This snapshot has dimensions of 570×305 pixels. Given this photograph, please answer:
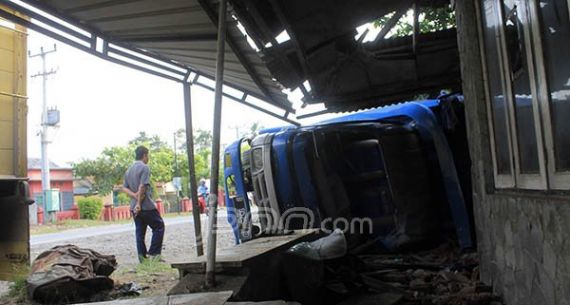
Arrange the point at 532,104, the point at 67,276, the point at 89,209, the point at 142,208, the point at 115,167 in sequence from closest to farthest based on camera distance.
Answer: the point at 532,104 → the point at 67,276 → the point at 142,208 → the point at 89,209 → the point at 115,167

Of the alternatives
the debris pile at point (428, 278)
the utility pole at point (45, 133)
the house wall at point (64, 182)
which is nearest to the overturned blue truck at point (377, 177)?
the debris pile at point (428, 278)

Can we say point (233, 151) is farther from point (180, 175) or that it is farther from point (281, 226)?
point (180, 175)

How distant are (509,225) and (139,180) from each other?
5238 millimetres

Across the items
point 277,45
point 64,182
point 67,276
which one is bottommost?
point 67,276

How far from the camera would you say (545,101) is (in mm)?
2018

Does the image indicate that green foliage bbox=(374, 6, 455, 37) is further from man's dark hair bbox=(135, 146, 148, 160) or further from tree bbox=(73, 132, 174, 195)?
tree bbox=(73, 132, 174, 195)

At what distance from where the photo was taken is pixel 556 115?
1935 millimetres

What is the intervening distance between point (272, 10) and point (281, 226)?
2.26 m

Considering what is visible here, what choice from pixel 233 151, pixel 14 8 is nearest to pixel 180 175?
pixel 233 151

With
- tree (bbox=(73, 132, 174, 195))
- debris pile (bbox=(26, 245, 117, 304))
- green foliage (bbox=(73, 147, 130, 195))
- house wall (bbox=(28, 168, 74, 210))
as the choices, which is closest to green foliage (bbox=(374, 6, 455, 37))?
debris pile (bbox=(26, 245, 117, 304))

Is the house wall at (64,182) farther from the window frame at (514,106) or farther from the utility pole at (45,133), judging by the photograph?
the window frame at (514,106)

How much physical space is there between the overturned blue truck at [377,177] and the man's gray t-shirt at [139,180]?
1919 millimetres

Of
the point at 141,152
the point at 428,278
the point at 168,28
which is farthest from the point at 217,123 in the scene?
the point at 141,152

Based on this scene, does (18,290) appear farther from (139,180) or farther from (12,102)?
(139,180)
